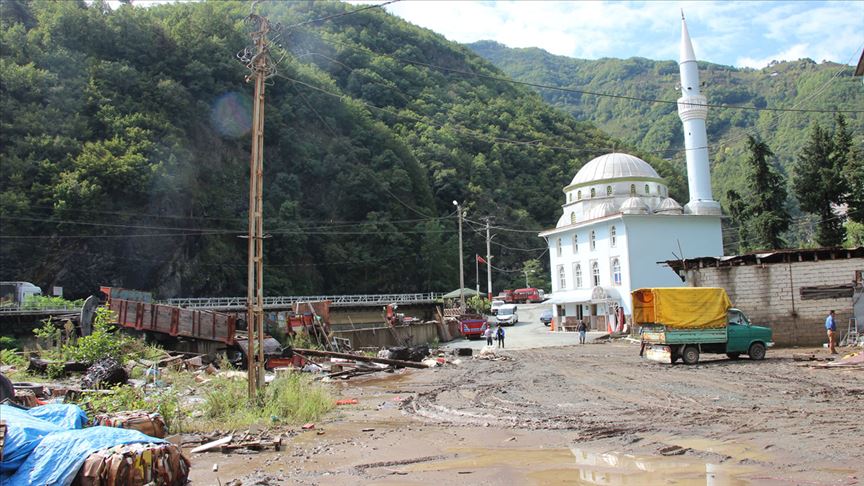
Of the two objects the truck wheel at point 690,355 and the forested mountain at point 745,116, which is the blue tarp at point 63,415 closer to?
the truck wheel at point 690,355

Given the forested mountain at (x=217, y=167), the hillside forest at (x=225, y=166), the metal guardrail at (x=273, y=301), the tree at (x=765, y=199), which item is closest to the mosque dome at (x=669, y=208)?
the tree at (x=765, y=199)

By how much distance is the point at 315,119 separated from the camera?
78312 mm

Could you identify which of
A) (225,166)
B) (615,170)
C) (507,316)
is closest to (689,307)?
(507,316)

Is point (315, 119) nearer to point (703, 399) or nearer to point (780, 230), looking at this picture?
point (780, 230)

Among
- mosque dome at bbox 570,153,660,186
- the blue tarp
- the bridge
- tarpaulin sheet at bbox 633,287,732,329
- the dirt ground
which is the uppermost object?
mosque dome at bbox 570,153,660,186

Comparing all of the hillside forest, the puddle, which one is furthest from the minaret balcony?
the puddle

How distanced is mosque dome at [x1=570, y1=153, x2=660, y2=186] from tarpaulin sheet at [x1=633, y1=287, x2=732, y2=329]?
3547cm

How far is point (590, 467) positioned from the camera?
785cm

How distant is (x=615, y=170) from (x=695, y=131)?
7.41 metres

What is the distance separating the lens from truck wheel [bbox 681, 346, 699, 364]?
70.6ft

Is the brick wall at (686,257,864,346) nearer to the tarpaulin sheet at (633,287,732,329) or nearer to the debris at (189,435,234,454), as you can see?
the tarpaulin sheet at (633,287,732,329)

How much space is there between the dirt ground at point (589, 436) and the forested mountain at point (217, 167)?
2231cm

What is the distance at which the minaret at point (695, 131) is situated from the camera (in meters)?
53.8

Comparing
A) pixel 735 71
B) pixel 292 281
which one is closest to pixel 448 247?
pixel 292 281
